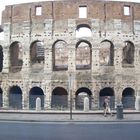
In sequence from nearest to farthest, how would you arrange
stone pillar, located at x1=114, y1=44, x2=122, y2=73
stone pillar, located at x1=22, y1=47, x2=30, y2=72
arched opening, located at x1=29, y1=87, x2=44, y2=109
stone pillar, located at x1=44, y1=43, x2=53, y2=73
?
1. arched opening, located at x1=29, y1=87, x2=44, y2=109
2. stone pillar, located at x1=114, y1=44, x2=122, y2=73
3. stone pillar, located at x1=44, y1=43, x2=53, y2=73
4. stone pillar, located at x1=22, y1=47, x2=30, y2=72

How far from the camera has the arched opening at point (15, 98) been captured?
3022 cm

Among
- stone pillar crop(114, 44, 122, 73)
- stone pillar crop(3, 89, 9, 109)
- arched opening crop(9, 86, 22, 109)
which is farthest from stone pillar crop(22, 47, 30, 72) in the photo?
stone pillar crop(114, 44, 122, 73)

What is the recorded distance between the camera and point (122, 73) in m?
30.7

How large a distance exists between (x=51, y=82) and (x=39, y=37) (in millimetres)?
4248

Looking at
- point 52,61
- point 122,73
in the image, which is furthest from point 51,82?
point 122,73

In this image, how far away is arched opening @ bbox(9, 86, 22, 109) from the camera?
99.1 feet

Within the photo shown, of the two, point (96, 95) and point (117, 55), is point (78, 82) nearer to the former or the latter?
point (96, 95)

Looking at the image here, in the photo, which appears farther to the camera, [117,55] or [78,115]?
[117,55]

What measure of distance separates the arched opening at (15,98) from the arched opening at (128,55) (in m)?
9.81

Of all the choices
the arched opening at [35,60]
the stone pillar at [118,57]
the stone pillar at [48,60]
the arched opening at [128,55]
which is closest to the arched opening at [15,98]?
the arched opening at [35,60]

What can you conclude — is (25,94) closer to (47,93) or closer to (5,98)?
(5,98)

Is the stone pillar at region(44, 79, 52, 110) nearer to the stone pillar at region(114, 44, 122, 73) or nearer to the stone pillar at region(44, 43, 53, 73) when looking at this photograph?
the stone pillar at region(44, 43, 53, 73)

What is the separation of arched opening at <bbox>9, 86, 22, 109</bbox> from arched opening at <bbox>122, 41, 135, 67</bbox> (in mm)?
9806

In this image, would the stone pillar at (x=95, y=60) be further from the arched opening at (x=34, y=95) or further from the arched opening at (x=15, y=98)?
the arched opening at (x=15, y=98)
